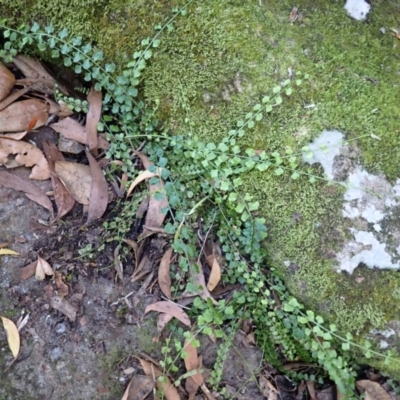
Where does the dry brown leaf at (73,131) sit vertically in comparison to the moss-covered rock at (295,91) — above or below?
below

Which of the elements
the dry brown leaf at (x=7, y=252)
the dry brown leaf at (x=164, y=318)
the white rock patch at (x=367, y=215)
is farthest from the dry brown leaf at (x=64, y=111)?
the white rock patch at (x=367, y=215)

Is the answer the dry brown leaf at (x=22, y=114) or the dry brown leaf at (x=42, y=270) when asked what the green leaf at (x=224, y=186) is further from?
the dry brown leaf at (x=22, y=114)

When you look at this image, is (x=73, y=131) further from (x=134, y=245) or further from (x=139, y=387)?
(x=139, y=387)

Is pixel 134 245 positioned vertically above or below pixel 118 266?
above

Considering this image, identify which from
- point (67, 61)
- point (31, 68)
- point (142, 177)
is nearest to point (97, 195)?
point (142, 177)

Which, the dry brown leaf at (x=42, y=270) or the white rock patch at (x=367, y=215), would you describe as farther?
the dry brown leaf at (x=42, y=270)

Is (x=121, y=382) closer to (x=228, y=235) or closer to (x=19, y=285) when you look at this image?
(x=19, y=285)

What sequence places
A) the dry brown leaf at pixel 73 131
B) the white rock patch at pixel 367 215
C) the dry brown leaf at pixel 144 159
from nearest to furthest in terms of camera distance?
the white rock patch at pixel 367 215 < the dry brown leaf at pixel 144 159 < the dry brown leaf at pixel 73 131

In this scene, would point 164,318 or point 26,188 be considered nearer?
point 164,318
